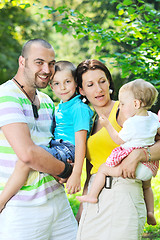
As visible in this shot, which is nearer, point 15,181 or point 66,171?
point 15,181

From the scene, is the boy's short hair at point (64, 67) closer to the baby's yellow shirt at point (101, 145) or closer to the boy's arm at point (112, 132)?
the baby's yellow shirt at point (101, 145)

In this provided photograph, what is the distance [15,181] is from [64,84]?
3.07ft

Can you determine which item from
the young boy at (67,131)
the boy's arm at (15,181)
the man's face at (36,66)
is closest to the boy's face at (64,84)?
the young boy at (67,131)

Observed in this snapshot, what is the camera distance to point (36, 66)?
101 inches

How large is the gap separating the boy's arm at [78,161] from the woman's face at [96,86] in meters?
0.31

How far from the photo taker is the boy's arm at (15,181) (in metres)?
2.38

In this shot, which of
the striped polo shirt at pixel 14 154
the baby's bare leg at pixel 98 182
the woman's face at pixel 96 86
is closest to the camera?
the striped polo shirt at pixel 14 154

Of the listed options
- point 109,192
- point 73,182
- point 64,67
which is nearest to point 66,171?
point 73,182

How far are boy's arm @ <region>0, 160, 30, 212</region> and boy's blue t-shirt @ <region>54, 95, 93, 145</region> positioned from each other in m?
0.51

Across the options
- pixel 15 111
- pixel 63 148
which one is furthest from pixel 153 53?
pixel 15 111

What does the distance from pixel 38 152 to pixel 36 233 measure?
0.67 metres

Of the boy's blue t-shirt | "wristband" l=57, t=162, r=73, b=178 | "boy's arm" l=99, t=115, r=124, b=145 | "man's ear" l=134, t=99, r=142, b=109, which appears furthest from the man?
"man's ear" l=134, t=99, r=142, b=109

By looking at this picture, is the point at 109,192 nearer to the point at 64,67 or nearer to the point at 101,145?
the point at 101,145

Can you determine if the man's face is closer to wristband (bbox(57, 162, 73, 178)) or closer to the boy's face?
the boy's face
